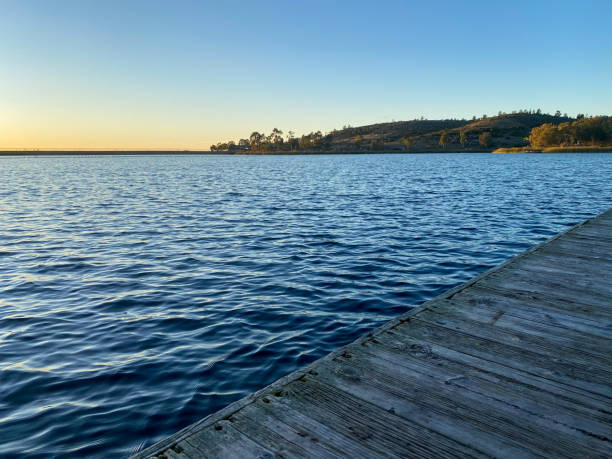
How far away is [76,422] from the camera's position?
5039 millimetres

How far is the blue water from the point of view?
214 inches

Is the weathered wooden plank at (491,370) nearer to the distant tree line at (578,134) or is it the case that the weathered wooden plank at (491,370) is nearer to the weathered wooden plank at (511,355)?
the weathered wooden plank at (511,355)

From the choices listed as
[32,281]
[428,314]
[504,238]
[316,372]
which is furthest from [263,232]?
[316,372]

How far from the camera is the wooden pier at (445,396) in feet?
10.6

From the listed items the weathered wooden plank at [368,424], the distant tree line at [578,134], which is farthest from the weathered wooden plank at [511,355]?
the distant tree line at [578,134]

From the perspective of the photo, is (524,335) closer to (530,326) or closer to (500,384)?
(530,326)

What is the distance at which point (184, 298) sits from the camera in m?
9.54

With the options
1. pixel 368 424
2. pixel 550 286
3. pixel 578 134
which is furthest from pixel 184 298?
pixel 578 134

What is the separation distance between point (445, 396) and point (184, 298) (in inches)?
276

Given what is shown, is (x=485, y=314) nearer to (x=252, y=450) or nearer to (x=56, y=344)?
(x=252, y=450)

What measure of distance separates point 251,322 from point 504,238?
11843 millimetres

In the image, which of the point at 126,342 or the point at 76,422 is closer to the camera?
the point at 76,422

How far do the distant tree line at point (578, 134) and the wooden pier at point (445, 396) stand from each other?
657ft

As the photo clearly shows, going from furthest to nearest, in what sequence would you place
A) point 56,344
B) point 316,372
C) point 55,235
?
point 55,235 < point 56,344 < point 316,372
